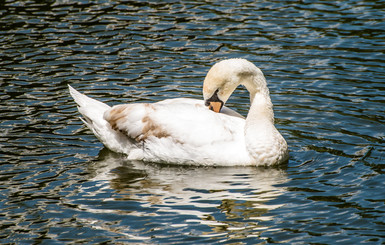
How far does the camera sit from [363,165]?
32.3ft

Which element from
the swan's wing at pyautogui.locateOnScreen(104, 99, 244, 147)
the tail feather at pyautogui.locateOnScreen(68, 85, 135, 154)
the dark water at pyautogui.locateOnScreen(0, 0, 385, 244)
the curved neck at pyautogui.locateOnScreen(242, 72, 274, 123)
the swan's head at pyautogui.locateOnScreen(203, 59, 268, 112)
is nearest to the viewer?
the dark water at pyautogui.locateOnScreen(0, 0, 385, 244)

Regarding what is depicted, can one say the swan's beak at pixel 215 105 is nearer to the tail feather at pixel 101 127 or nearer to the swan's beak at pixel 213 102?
the swan's beak at pixel 213 102

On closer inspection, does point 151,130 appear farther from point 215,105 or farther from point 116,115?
point 215,105

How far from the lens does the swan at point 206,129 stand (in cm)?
1008

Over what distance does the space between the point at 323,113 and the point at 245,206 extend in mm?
Answer: 3610

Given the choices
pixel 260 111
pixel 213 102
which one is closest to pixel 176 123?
pixel 213 102

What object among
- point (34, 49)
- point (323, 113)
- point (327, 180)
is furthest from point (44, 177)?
point (34, 49)

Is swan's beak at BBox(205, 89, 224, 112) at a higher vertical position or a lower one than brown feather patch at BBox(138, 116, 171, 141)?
higher

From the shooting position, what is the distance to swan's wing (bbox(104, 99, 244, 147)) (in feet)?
33.0

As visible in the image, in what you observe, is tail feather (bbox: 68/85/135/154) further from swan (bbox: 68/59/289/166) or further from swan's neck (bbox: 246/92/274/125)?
swan's neck (bbox: 246/92/274/125)

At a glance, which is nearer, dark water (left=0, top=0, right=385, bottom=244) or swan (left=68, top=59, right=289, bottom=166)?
dark water (left=0, top=0, right=385, bottom=244)

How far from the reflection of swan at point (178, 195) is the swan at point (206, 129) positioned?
177 millimetres

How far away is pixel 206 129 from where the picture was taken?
396 inches

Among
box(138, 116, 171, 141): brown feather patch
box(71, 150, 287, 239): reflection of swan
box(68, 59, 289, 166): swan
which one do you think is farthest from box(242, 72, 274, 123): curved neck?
box(138, 116, 171, 141): brown feather patch
